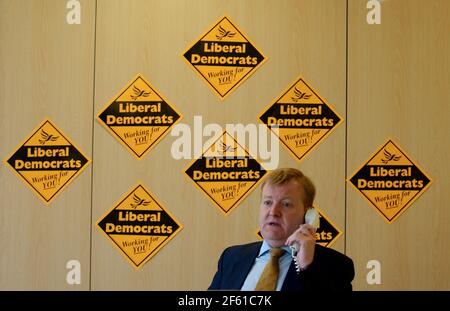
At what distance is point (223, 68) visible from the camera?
316 cm

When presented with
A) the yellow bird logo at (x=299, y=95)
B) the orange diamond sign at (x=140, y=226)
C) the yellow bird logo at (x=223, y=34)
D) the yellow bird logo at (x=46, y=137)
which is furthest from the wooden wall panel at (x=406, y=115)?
the yellow bird logo at (x=46, y=137)

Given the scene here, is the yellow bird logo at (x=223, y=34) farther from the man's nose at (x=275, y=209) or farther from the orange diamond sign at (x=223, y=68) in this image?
the man's nose at (x=275, y=209)

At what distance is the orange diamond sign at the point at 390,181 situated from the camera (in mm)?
3129

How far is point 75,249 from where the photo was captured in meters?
3.13

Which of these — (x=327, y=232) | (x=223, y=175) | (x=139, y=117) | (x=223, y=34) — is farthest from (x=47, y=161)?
(x=327, y=232)

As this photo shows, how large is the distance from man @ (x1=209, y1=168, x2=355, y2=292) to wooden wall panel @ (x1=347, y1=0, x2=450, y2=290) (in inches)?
54.7

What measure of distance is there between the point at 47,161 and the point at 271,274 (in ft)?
6.49

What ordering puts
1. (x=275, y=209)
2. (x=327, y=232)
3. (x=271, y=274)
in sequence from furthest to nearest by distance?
(x=327, y=232), (x=275, y=209), (x=271, y=274)

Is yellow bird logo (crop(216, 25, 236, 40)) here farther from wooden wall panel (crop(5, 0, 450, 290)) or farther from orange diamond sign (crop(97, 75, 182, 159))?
orange diamond sign (crop(97, 75, 182, 159))

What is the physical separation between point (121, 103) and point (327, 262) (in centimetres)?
191

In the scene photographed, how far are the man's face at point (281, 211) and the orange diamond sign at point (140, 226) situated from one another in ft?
4.56

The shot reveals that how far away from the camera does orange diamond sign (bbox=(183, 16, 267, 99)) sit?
3156mm

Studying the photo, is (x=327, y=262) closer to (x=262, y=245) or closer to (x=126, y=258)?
(x=262, y=245)

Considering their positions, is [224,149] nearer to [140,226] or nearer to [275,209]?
[140,226]
